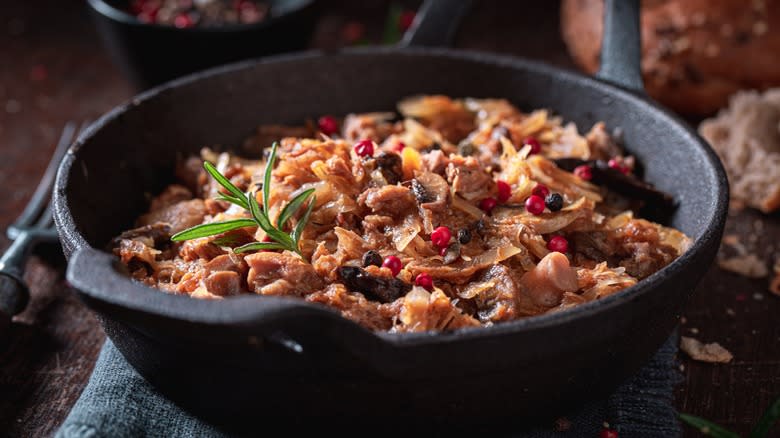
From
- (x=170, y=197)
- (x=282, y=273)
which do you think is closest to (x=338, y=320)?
(x=282, y=273)

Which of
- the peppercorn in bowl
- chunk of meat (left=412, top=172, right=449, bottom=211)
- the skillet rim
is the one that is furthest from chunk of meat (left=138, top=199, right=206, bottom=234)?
chunk of meat (left=412, top=172, right=449, bottom=211)

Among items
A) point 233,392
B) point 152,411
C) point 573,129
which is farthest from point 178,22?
point 233,392

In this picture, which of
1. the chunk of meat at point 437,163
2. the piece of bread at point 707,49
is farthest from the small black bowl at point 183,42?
the chunk of meat at point 437,163

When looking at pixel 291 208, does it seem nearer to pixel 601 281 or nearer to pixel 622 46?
pixel 601 281

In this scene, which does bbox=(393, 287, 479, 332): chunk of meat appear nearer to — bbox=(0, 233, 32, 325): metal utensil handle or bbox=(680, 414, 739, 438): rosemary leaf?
bbox=(680, 414, 739, 438): rosemary leaf

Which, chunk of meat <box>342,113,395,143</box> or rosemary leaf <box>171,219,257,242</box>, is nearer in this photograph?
rosemary leaf <box>171,219,257,242</box>

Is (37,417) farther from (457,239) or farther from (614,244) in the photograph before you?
(614,244)
